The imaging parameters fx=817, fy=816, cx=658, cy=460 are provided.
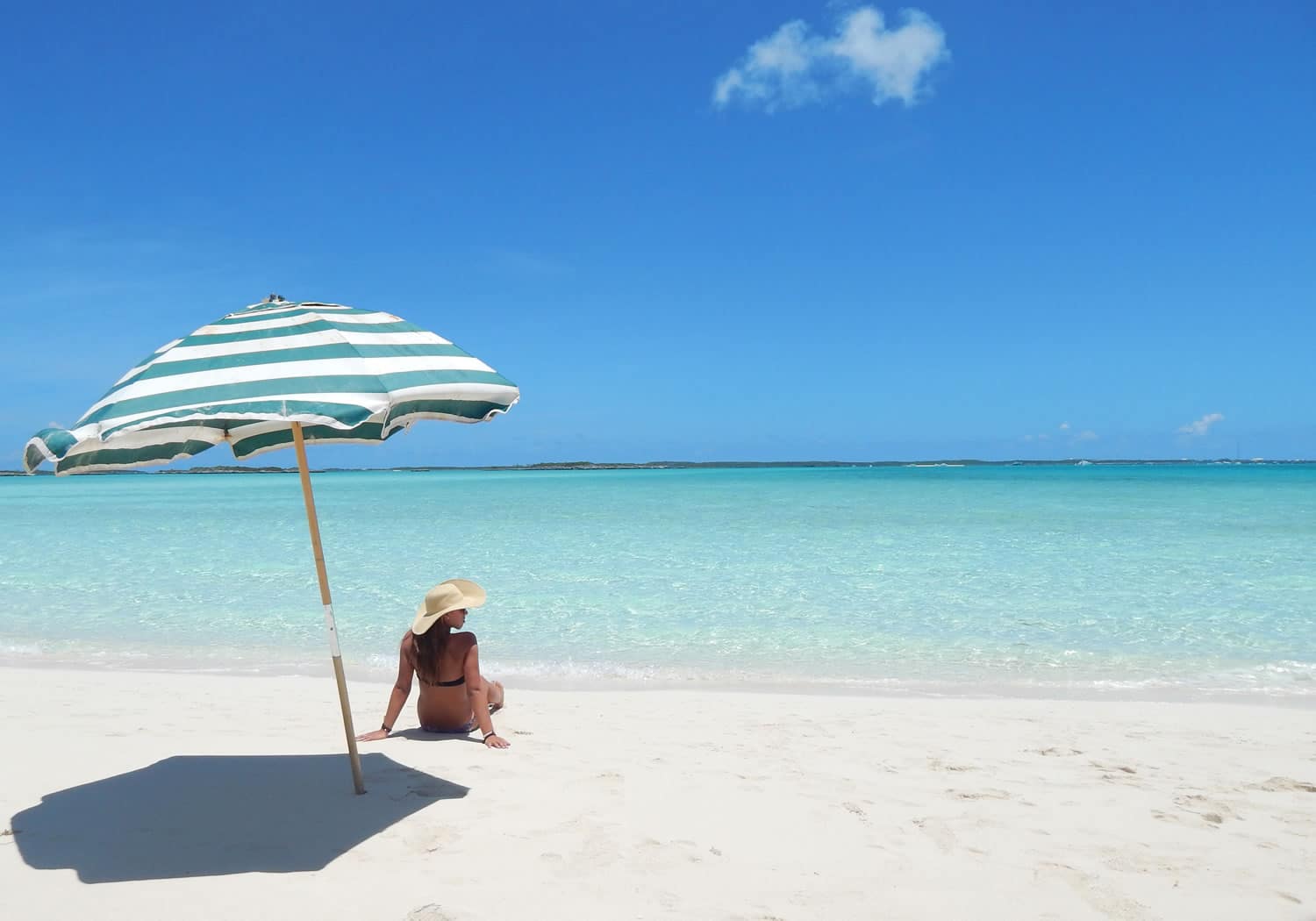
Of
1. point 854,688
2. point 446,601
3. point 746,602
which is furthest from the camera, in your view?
point 746,602

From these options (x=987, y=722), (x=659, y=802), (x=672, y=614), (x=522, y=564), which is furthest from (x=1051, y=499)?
(x=659, y=802)

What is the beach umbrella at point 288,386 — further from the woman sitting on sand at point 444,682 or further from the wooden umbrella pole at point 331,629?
the woman sitting on sand at point 444,682

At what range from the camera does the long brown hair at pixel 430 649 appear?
4656 millimetres

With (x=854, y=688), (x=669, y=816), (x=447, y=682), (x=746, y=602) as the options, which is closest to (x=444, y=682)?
(x=447, y=682)

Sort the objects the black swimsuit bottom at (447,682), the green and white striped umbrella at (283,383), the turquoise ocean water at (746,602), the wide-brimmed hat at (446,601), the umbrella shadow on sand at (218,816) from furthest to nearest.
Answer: the turquoise ocean water at (746,602) → the black swimsuit bottom at (447,682) → the wide-brimmed hat at (446,601) → the umbrella shadow on sand at (218,816) → the green and white striped umbrella at (283,383)

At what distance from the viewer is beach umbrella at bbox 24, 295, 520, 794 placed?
2855mm

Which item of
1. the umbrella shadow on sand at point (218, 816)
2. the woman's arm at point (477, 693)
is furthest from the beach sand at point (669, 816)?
the woman's arm at point (477, 693)

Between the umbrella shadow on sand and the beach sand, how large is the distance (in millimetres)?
13

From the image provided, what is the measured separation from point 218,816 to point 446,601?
1.40 metres

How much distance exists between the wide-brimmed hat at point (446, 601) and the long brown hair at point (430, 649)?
139mm

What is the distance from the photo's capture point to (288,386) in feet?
9.69

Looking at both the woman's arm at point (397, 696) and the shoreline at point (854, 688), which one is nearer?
the woman's arm at point (397, 696)

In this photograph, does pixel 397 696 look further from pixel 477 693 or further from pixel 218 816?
pixel 218 816

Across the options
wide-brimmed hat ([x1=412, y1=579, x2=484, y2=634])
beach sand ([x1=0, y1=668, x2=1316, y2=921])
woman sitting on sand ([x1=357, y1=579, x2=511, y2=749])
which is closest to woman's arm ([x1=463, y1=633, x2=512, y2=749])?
woman sitting on sand ([x1=357, y1=579, x2=511, y2=749])
